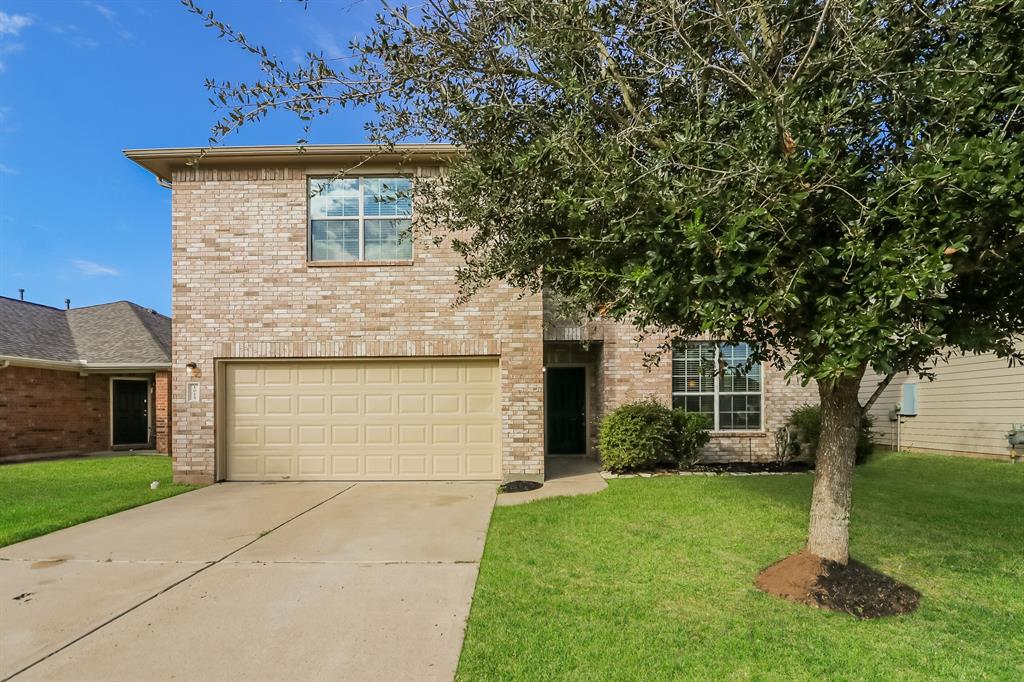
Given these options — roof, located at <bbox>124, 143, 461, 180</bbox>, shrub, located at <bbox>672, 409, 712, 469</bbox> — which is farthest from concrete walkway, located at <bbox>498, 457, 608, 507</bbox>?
roof, located at <bbox>124, 143, 461, 180</bbox>

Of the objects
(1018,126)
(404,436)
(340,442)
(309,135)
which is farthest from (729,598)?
(340,442)

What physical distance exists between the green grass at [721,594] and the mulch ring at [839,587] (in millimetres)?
143

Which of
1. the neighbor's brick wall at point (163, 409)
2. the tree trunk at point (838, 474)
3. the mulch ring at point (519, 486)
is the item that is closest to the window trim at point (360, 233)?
the mulch ring at point (519, 486)

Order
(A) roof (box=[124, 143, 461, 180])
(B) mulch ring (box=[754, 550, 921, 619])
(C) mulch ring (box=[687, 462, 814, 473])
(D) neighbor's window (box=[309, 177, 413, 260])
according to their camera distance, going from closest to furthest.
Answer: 1. (B) mulch ring (box=[754, 550, 921, 619])
2. (A) roof (box=[124, 143, 461, 180])
3. (D) neighbor's window (box=[309, 177, 413, 260])
4. (C) mulch ring (box=[687, 462, 814, 473])

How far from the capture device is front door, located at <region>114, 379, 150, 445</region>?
15.3 metres

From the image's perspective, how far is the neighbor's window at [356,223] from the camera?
9.64 m

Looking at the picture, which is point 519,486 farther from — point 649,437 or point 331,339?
point 331,339

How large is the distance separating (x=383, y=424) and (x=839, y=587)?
722 centimetres

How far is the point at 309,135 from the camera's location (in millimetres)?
4559

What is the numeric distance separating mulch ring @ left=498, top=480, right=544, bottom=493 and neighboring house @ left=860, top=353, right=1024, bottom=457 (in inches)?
315

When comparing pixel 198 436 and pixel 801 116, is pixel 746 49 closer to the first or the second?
pixel 801 116

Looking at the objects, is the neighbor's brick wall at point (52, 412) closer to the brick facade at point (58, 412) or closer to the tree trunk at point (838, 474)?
the brick facade at point (58, 412)

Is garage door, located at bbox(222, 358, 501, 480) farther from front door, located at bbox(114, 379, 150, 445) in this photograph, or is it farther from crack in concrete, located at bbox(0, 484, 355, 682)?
front door, located at bbox(114, 379, 150, 445)

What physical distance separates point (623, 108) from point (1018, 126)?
2673 mm
